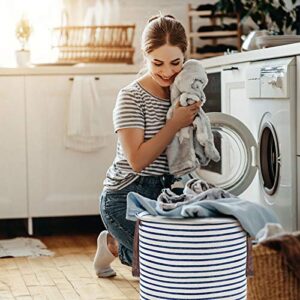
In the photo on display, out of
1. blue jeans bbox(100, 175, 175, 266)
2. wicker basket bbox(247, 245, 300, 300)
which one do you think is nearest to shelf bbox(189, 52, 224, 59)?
blue jeans bbox(100, 175, 175, 266)

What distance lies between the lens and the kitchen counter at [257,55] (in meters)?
2.57

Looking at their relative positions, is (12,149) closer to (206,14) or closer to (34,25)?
(34,25)

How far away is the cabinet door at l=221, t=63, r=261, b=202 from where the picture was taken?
9.91 feet

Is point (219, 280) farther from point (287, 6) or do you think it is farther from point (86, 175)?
point (287, 6)

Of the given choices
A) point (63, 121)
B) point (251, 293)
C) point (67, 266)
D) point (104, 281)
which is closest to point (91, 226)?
point (63, 121)

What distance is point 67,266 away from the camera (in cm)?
314

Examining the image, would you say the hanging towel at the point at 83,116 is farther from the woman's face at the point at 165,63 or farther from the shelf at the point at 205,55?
the woman's face at the point at 165,63

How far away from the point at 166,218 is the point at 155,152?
426 mm

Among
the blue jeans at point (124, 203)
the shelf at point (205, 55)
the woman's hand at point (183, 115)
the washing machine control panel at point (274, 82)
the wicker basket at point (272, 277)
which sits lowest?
the wicker basket at point (272, 277)

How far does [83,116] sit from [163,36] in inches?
56.8

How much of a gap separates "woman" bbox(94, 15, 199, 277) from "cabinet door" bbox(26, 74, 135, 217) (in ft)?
4.03

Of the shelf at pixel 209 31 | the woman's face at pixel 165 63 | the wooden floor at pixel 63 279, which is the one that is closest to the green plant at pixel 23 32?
the shelf at pixel 209 31

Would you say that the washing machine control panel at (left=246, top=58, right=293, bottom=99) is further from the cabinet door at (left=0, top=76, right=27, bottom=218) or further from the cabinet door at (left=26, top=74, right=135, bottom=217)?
the cabinet door at (left=0, top=76, right=27, bottom=218)

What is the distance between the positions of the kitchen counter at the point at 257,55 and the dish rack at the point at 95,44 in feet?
2.00
